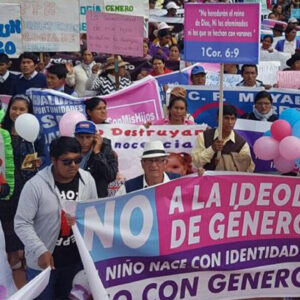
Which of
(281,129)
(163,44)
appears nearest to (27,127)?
(281,129)

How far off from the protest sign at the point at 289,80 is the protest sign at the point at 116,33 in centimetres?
194

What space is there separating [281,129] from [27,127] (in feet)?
7.09

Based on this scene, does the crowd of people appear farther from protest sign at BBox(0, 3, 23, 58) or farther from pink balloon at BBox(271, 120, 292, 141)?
protest sign at BBox(0, 3, 23, 58)

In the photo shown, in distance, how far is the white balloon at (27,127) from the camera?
6090 mm

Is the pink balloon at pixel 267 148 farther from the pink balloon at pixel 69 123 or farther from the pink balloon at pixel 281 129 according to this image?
the pink balloon at pixel 69 123

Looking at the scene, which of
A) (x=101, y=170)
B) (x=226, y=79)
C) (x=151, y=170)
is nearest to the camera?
(x=151, y=170)

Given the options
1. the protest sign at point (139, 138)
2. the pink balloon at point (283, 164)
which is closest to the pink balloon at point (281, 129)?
the pink balloon at point (283, 164)

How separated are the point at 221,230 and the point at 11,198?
1.96 meters

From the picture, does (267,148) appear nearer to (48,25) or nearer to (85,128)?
(85,128)

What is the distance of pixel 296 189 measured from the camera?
519cm

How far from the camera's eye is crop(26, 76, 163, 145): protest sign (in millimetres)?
7617

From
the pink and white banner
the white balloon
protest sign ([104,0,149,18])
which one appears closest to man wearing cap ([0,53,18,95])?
the pink and white banner

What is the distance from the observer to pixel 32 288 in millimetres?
4152

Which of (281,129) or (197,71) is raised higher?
(197,71)
